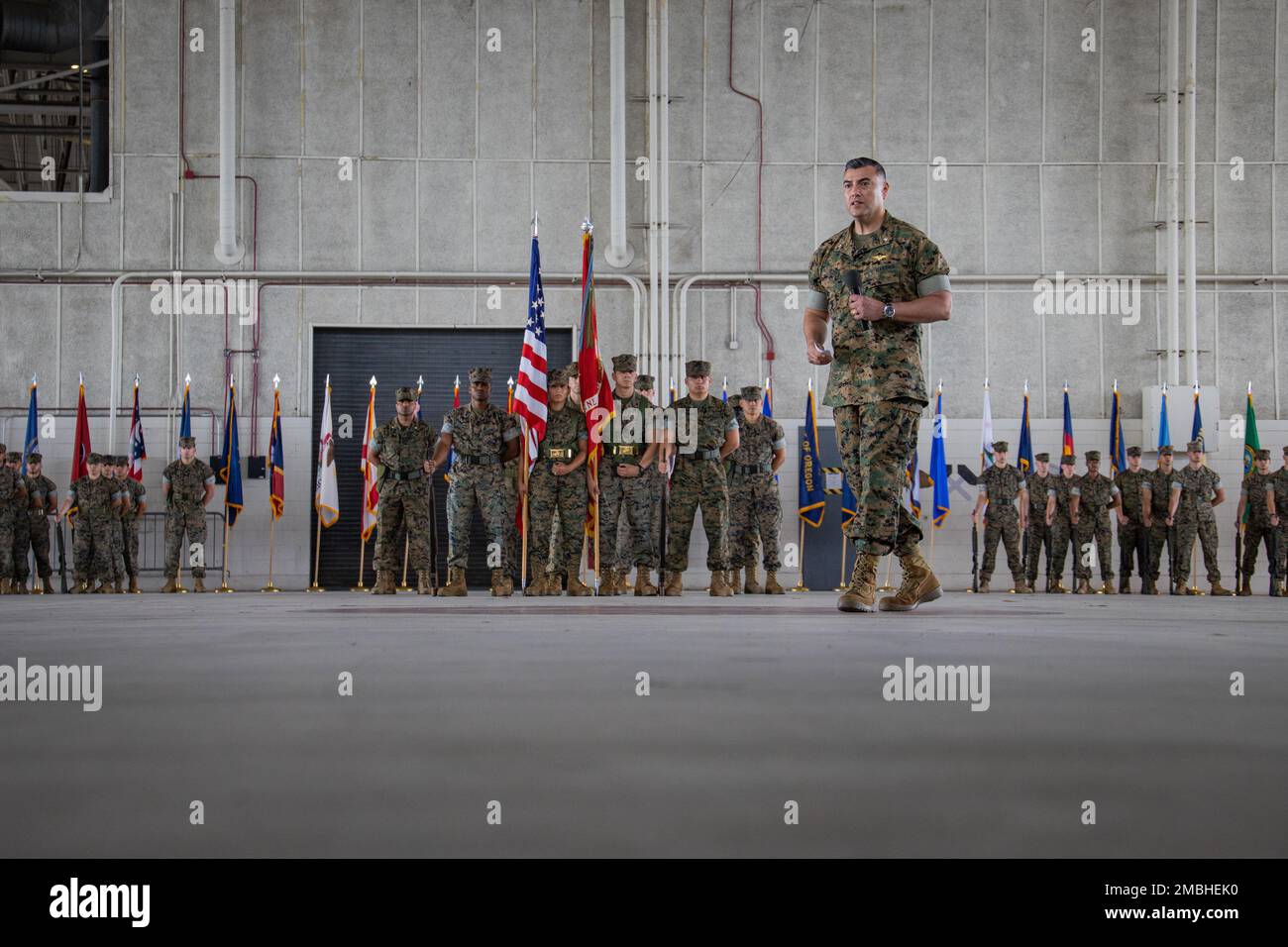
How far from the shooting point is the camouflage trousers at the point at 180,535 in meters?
10.5

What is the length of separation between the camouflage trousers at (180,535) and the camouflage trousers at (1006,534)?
7.48 m

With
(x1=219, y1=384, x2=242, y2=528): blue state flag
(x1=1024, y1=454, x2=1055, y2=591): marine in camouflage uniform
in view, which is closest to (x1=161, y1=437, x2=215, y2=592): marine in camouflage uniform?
(x1=219, y1=384, x2=242, y2=528): blue state flag

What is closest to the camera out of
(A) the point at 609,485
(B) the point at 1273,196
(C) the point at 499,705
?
(C) the point at 499,705

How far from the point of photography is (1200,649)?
244cm

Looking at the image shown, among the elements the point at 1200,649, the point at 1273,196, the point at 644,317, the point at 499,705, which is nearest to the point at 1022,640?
the point at 1200,649

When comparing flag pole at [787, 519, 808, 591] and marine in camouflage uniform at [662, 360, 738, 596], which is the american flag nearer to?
marine in camouflage uniform at [662, 360, 738, 596]

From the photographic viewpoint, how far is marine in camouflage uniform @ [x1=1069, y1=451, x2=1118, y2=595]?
36.2ft

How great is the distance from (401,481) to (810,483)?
4.63 m

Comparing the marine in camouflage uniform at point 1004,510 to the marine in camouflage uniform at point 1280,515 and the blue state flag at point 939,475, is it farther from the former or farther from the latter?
the marine in camouflage uniform at point 1280,515

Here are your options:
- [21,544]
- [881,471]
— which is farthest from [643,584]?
[21,544]

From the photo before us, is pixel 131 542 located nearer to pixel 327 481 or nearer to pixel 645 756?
pixel 327 481

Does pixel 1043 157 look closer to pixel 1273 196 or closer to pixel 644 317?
pixel 1273 196

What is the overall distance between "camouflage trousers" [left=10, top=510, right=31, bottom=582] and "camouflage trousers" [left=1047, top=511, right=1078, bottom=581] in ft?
31.2

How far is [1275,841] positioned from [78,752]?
1285 millimetres
